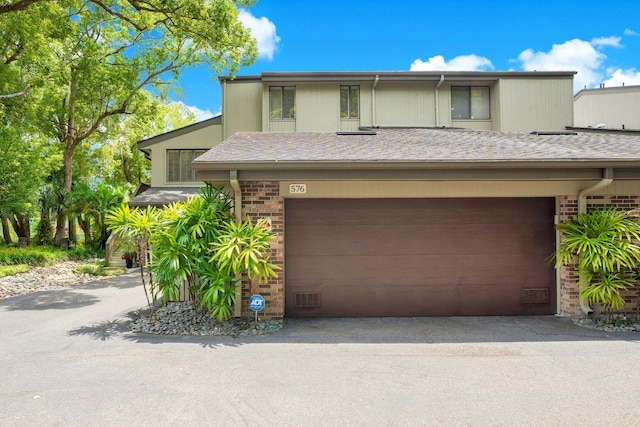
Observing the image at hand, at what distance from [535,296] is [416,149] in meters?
A: 3.34

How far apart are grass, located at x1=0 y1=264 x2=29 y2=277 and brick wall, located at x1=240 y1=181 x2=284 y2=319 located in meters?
9.60

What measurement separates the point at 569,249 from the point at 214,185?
6.05 m

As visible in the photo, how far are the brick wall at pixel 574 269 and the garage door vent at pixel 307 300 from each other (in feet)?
14.0

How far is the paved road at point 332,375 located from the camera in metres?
3.18

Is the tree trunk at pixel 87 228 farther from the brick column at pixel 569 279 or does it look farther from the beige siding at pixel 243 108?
the brick column at pixel 569 279

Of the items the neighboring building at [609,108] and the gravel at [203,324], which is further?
the neighboring building at [609,108]

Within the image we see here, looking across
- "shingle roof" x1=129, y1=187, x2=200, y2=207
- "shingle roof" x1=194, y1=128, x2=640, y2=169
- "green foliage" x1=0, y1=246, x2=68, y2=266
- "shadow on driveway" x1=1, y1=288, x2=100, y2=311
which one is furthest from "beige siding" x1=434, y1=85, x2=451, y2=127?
"green foliage" x1=0, y1=246, x2=68, y2=266

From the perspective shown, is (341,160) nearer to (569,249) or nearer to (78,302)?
(569,249)

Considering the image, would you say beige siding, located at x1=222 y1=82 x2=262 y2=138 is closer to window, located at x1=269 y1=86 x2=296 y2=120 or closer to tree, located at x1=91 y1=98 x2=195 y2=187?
window, located at x1=269 y1=86 x2=296 y2=120

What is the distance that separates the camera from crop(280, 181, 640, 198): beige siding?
6.03 metres

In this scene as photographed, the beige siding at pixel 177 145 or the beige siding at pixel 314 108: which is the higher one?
the beige siding at pixel 314 108

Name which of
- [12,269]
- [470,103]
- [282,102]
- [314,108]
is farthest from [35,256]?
[470,103]

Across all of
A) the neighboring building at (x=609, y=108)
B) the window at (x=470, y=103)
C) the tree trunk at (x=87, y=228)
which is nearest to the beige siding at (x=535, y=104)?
the window at (x=470, y=103)

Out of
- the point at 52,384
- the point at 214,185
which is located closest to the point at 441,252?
the point at 214,185
